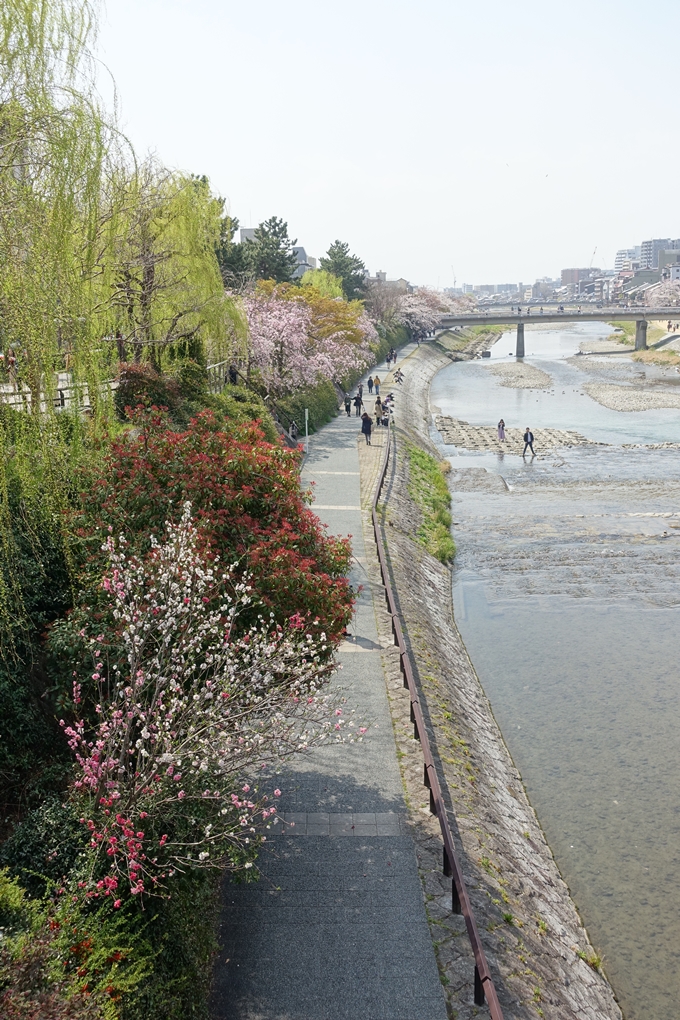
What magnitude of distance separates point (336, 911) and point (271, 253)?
56.3m

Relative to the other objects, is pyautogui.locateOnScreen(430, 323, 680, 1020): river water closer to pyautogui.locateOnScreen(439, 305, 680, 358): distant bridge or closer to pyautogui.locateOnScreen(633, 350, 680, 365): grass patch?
pyautogui.locateOnScreen(633, 350, 680, 365): grass patch

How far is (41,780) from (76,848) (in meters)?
1.43

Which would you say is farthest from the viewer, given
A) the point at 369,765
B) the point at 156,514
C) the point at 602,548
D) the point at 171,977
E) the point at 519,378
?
the point at 519,378

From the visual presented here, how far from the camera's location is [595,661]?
2067 centimetres

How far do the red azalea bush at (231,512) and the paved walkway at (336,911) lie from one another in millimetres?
2399

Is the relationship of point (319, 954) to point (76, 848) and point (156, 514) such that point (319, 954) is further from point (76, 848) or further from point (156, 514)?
point (156, 514)

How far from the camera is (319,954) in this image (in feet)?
29.9

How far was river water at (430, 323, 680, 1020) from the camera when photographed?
42.4 ft

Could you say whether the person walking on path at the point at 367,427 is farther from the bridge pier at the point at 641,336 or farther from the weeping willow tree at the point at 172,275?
the bridge pier at the point at 641,336

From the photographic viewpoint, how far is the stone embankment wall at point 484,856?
31.5ft

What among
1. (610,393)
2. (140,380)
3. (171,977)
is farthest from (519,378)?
(171,977)

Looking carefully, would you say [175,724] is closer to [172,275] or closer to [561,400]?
[172,275]

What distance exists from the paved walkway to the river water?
3.64 meters

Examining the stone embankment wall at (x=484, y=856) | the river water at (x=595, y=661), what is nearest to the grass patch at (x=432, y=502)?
the river water at (x=595, y=661)
